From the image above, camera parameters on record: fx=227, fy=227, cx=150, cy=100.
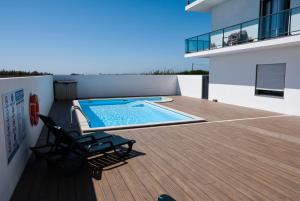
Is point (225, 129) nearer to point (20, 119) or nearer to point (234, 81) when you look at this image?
point (20, 119)

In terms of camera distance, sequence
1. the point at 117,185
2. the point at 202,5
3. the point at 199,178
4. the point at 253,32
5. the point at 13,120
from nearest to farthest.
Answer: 1. the point at 117,185
2. the point at 13,120
3. the point at 199,178
4. the point at 253,32
5. the point at 202,5

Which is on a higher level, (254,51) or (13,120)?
(254,51)

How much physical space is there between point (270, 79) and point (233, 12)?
4855mm

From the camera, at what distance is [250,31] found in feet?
36.2

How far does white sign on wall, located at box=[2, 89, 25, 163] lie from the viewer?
10.8 feet

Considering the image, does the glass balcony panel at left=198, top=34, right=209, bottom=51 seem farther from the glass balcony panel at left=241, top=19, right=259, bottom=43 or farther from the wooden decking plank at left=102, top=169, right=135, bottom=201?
the wooden decking plank at left=102, top=169, right=135, bottom=201

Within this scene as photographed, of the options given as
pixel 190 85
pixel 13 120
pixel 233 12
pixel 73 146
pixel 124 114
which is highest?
pixel 233 12

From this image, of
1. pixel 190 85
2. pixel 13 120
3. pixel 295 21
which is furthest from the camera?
pixel 190 85

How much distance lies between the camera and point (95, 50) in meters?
30.3

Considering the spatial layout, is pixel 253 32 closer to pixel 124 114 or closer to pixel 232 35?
pixel 232 35

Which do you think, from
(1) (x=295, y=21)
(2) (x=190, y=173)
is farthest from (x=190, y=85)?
(2) (x=190, y=173)

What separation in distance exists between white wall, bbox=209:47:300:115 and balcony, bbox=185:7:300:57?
836mm

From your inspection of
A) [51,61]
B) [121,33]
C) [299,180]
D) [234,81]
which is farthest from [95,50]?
[299,180]

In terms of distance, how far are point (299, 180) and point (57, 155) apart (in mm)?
4345
